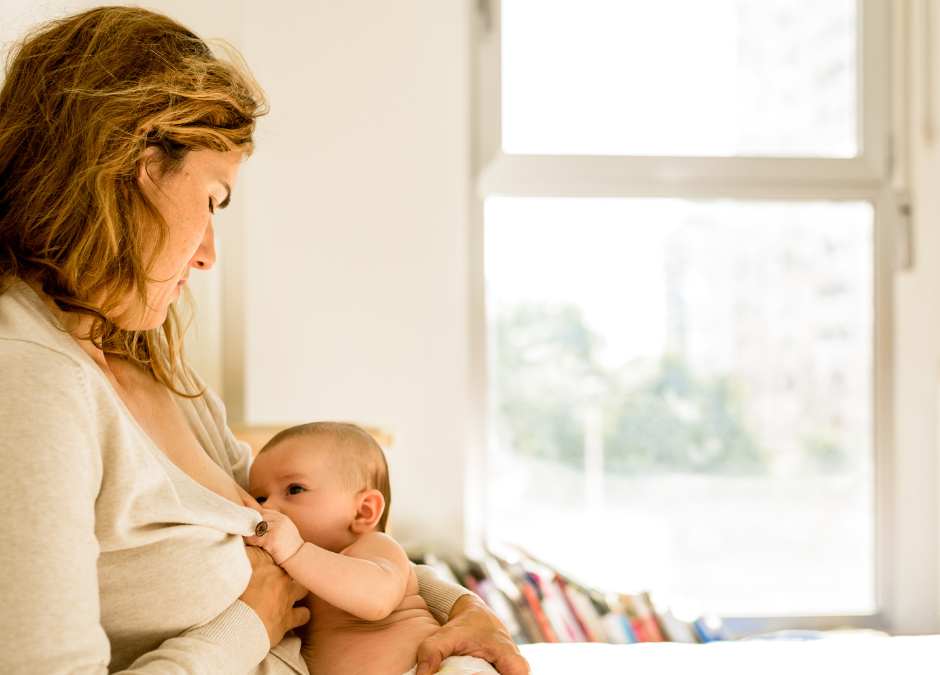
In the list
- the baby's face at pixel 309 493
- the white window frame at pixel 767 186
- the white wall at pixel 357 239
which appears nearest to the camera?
the baby's face at pixel 309 493

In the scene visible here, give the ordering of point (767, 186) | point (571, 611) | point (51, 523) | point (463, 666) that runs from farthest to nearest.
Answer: point (767, 186) → point (571, 611) → point (463, 666) → point (51, 523)

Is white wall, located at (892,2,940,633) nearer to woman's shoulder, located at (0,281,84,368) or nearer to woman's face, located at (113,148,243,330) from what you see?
woman's face, located at (113,148,243,330)

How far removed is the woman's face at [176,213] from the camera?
35.5 inches

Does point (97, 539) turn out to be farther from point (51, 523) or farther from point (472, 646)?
point (472, 646)

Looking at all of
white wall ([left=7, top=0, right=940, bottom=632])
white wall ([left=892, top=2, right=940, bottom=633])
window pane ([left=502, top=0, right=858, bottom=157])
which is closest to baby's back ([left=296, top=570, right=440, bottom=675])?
white wall ([left=7, top=0, right=940, bottom=632])

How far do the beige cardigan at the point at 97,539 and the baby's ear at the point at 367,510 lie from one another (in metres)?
0.26

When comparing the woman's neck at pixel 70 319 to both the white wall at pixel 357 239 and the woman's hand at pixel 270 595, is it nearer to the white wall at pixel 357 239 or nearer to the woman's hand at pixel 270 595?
the woman's hand at pixel 270 595

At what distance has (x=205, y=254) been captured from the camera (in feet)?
3.34

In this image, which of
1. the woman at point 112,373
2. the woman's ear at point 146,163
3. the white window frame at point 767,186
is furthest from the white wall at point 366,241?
the woman's ear at point 146,163

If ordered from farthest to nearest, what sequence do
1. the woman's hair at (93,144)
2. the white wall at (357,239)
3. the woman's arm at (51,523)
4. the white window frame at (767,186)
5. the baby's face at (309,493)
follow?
1. the white window frame at (767,186)
2. the white wall at (357,239)
3. the baby's face at (309,493)
4. the woman's hair at (93,144)
5. the woman's arm at (51,523)

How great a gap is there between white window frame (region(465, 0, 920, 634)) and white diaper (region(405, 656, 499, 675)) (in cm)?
158

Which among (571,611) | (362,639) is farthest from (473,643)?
(571,611)

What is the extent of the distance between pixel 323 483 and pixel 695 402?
5.96 feet

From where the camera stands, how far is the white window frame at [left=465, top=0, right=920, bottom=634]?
2561mm
